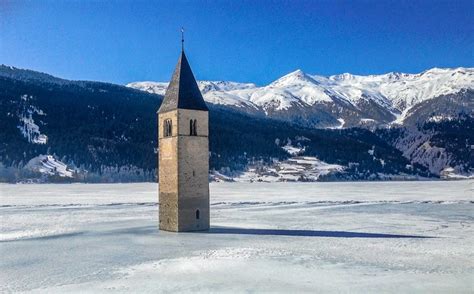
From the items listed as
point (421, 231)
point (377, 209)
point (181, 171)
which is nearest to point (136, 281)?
point (181, 171)

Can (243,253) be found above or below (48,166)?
below

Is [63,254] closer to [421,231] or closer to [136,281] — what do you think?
[136,281]

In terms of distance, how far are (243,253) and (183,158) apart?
14.7 metres

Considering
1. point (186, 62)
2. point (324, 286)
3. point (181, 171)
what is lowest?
point (324, 286)

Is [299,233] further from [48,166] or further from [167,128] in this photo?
[48,166]

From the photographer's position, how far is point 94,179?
175250 millimetres

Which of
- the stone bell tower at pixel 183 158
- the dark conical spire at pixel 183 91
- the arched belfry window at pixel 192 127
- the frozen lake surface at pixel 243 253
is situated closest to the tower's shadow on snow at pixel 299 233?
the frozen lake surface at pixel 243 253

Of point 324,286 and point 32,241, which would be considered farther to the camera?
point 32,241

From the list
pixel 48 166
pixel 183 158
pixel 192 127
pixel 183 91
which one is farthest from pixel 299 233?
pixel 48 166

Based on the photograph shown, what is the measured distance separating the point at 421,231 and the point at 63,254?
27.2 metres

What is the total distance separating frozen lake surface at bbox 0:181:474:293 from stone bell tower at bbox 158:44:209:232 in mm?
2061

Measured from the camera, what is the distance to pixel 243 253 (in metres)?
32.2

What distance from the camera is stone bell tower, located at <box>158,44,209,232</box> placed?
44.3m

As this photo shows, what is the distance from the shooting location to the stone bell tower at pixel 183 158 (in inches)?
1746
